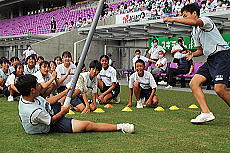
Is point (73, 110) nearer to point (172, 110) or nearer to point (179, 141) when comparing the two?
point (172, 110)

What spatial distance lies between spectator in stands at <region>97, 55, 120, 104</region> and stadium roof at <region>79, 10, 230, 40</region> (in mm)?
8239

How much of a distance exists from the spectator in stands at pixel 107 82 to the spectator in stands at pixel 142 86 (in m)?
0.82

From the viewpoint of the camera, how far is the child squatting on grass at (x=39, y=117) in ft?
14.2

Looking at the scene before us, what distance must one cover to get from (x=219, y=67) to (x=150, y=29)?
14.0 metres

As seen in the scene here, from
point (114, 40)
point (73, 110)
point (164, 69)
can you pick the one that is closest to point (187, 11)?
point (73, 110)

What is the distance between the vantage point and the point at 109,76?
9.19 meters

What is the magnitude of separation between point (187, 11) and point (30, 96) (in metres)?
3.11

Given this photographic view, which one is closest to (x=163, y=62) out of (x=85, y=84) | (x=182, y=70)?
(x=182, y=70)

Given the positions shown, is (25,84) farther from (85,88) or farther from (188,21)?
(85,88)

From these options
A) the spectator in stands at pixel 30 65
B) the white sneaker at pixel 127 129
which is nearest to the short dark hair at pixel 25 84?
the white sneaker at pixel 127 129

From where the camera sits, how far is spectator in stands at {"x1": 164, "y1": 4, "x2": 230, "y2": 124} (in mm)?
5496

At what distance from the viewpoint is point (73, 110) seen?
753 centimetres

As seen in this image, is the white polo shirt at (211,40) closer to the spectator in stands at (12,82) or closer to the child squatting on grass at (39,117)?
the child squatting on grass at (39,117)

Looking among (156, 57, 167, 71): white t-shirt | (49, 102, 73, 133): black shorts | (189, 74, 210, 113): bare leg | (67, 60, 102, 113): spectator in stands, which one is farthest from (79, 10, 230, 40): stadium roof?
(49, 102, 73, 133): black shorts
